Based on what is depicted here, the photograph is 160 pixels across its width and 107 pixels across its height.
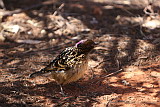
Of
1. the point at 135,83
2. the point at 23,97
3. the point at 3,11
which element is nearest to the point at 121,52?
the point at 135,83

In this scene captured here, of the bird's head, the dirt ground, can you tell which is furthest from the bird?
the dirt ground

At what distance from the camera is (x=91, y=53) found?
23.5 feet

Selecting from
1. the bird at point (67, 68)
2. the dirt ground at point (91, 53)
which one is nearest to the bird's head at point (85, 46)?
the bird at point (67, 68)

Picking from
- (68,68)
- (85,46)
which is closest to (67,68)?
(68,68)

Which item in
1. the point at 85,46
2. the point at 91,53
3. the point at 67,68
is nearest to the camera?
the point at 67,68

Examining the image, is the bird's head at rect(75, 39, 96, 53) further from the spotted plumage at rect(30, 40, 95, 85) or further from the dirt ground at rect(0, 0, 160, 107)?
the dirt ground at rect(0, 0, 160, 107)

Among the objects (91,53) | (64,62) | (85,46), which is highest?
(85,46)

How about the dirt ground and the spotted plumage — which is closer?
the dirt ground

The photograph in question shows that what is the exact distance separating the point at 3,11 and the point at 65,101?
625 centimetres

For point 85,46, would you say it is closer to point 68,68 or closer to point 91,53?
point 68,68

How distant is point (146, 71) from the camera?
606cm

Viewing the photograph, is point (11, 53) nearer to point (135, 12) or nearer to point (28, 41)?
point (28, 41)

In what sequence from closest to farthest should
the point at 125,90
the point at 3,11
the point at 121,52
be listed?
the point at 125,90, the point at 121,52, the point at 3,11

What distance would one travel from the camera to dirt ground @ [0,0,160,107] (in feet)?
15.9
